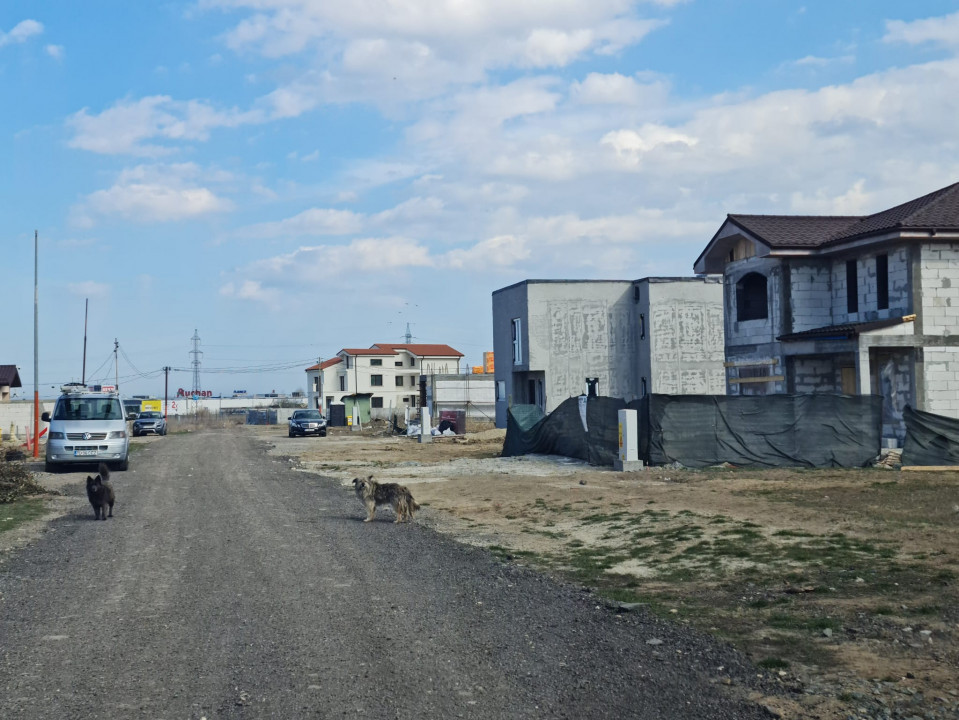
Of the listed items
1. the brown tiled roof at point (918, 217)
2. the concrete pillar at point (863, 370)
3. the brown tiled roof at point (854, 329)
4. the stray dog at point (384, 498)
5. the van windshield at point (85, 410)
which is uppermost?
the brown tiled roof at point (918, 217)

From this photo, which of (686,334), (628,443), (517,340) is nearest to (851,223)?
(628,443)

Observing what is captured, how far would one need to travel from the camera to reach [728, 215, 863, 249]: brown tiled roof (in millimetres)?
30328

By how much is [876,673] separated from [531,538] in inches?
311

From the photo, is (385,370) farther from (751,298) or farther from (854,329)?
(854,329)

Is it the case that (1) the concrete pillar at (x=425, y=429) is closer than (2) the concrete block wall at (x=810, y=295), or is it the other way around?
(2) the concrete block wall at (x=810, y=295)

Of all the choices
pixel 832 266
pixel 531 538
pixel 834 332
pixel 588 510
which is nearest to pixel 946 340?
pixel 834 332

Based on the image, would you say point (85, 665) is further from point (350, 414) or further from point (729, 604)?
point (350, 414)

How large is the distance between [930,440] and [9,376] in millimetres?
69191

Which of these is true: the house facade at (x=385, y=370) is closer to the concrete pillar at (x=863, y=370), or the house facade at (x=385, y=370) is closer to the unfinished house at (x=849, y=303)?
the unfinished house at (x=849, y=303)

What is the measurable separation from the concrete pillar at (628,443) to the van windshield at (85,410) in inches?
568

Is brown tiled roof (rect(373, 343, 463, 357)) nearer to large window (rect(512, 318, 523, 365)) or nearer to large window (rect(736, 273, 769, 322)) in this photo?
large window (rect(512, 318, 523, 365))

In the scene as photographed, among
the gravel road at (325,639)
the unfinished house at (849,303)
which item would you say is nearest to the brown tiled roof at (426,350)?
the unfinished house at (849,303)

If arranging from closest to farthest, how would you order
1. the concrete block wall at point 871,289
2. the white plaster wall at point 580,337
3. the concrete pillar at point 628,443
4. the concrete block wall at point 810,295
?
1. the concrete pillar at point 628,443
2. the concrete block wall at point 871,289
3. the concrete block wall at point 810,295
4. the white plaster wall at point 580,337

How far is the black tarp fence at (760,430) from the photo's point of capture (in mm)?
23734
